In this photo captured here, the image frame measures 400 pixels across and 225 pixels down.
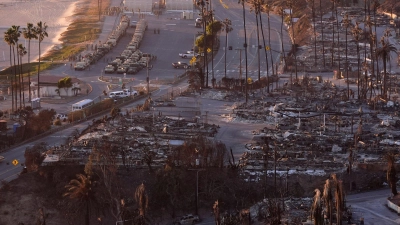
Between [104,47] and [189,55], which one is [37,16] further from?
[189,55]

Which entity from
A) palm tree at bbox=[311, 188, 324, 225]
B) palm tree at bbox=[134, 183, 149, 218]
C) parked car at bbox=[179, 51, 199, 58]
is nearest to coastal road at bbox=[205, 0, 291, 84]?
parked car at bbox=[179, 51, 199, 58]

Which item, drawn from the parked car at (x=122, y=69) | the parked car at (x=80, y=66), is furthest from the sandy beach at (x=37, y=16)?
the parked car at (x=122, y=69)

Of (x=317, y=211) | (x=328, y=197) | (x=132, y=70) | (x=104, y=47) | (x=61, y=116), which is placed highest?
(x=104, y=47)

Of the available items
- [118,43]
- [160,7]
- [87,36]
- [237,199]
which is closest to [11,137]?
[237,199]

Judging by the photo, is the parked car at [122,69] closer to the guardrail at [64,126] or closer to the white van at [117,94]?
the white van at [117,94]

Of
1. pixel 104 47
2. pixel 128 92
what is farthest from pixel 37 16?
pixel 128 92

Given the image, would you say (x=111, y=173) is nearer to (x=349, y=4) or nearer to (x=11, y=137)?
(x=11, y=137)
